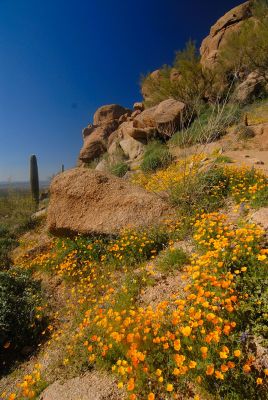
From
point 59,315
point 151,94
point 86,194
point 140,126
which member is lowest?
point 59,315

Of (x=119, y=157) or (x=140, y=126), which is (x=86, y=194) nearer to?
(x=119, y=157)

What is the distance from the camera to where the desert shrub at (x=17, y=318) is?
11.5 ft

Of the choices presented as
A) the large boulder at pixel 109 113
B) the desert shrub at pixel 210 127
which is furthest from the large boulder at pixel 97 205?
the large boulder at pixel 109 113

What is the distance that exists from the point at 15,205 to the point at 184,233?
34.6 ft

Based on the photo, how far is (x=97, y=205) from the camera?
18.1ft

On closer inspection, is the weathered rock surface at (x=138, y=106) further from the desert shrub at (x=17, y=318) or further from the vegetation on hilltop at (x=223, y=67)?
the desert shrub at (x=17, y=318)

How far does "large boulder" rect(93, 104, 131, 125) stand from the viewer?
27484 mm

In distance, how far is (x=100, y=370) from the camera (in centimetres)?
257

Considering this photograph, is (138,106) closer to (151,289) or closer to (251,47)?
(251,47)

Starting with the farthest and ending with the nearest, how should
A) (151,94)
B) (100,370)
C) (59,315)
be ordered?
(151,94) → (59,315) → (100,370)

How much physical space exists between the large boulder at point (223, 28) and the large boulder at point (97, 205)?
2121 cm

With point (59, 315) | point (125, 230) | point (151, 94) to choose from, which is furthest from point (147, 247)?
point (151, 94)

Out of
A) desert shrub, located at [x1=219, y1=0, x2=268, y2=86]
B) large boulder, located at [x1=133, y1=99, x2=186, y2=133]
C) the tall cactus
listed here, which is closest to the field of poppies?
large boulder, located at [x1=133, y1=99, x2=186, y2=133]

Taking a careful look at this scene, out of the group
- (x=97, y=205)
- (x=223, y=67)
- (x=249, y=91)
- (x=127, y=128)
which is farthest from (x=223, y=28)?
(x=97, y=205)
